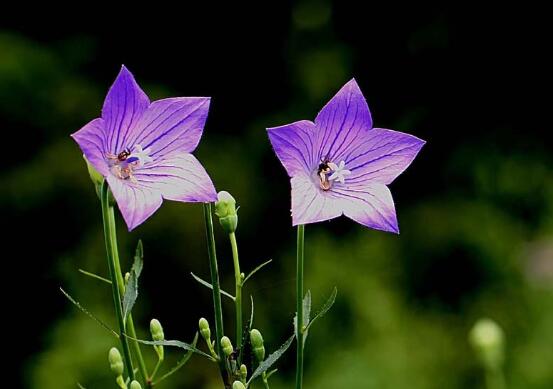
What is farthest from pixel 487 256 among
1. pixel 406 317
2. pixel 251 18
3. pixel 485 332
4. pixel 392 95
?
pixel 485 332

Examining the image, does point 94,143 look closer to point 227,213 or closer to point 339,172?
point 227,213

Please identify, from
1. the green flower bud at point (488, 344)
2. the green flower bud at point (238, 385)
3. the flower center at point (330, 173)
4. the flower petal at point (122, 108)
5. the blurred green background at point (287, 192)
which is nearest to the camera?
the green flower bud at point (238, 385)

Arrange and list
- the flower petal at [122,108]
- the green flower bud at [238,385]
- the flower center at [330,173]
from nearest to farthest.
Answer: the green flower bud at [238,385], the flower petal at [122,108], the flower center at [330,173]

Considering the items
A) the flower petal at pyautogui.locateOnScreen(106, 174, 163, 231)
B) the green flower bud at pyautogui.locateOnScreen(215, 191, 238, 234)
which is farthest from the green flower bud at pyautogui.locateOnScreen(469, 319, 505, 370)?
the flower petal at pyautogui.locateOnScreen(106, 174, 163, 231)

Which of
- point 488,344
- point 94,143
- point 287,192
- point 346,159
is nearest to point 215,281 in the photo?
point 94,143

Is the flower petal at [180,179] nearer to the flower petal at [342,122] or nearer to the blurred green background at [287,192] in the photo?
the flower petal at [342,122]

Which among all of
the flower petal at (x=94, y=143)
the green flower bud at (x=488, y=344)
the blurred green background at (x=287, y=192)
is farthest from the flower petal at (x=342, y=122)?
the blurred green background at (x=287, y=192)
